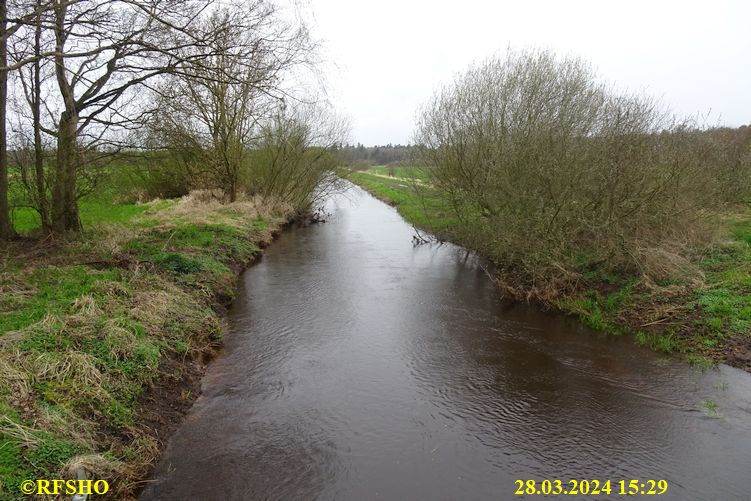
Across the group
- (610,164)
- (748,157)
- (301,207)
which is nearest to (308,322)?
(610,164)

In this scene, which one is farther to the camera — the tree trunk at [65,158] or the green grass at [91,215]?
the green grass at [91,215]

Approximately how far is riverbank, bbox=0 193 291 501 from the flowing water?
49 centimetres

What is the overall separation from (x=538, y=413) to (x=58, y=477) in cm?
591

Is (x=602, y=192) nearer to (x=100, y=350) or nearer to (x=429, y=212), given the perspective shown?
(x=100, y=350)

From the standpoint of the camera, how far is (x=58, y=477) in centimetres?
419

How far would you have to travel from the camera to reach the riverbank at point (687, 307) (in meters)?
8.77

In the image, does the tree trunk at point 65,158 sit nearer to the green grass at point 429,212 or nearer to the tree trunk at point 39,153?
the tree trunk at point 39,153

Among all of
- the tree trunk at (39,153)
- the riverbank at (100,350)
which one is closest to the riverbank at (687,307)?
the riverbank at (100,350)

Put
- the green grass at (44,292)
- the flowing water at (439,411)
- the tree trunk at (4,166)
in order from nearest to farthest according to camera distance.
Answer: the flowing water at (439,411) < the green grass at (44,292) < the tree trunk at (4,166)

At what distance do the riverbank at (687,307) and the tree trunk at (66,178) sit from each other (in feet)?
36.8

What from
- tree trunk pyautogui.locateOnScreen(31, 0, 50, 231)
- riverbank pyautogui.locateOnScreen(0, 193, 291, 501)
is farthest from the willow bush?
tree trunk pyautogui.locateOnScreen(31, 0, 50, 231)

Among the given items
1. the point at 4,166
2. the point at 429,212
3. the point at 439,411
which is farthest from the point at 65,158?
the point at 429,212

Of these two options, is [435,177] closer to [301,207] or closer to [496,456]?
[301,207]

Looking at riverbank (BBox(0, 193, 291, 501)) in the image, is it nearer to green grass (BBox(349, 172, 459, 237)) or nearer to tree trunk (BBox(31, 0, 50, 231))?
tree trunk (BBox(31, 0, 50, 231))
